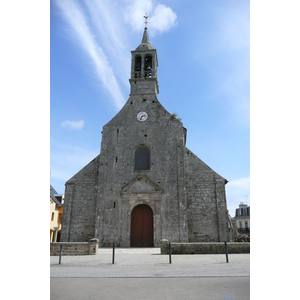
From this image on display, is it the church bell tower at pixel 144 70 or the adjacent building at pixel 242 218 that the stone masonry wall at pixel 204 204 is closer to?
the church bell tower at pixel 144 70

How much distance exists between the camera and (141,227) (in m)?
17.5

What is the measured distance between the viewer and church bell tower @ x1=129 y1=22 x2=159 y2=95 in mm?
20594

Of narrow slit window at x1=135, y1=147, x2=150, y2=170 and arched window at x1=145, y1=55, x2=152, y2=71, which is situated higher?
arched window at x1=145, y1=55, x2=152, y2=71

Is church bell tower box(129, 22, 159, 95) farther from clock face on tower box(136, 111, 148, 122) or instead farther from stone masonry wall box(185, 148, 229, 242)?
stone masonry wall box(185, 148, 229, 242)

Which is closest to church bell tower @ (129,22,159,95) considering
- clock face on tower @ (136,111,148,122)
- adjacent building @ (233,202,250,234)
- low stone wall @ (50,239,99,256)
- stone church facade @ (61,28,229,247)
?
stone church facade @ (61,28,229,247)

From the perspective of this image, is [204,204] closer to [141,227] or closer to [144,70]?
[141,227]

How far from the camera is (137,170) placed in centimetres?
1839

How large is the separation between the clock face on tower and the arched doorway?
20.5ft

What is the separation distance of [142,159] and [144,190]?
2.29m

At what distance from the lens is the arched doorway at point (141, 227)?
17.2m

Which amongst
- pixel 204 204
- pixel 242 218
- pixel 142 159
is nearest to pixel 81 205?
pixel 142 159
